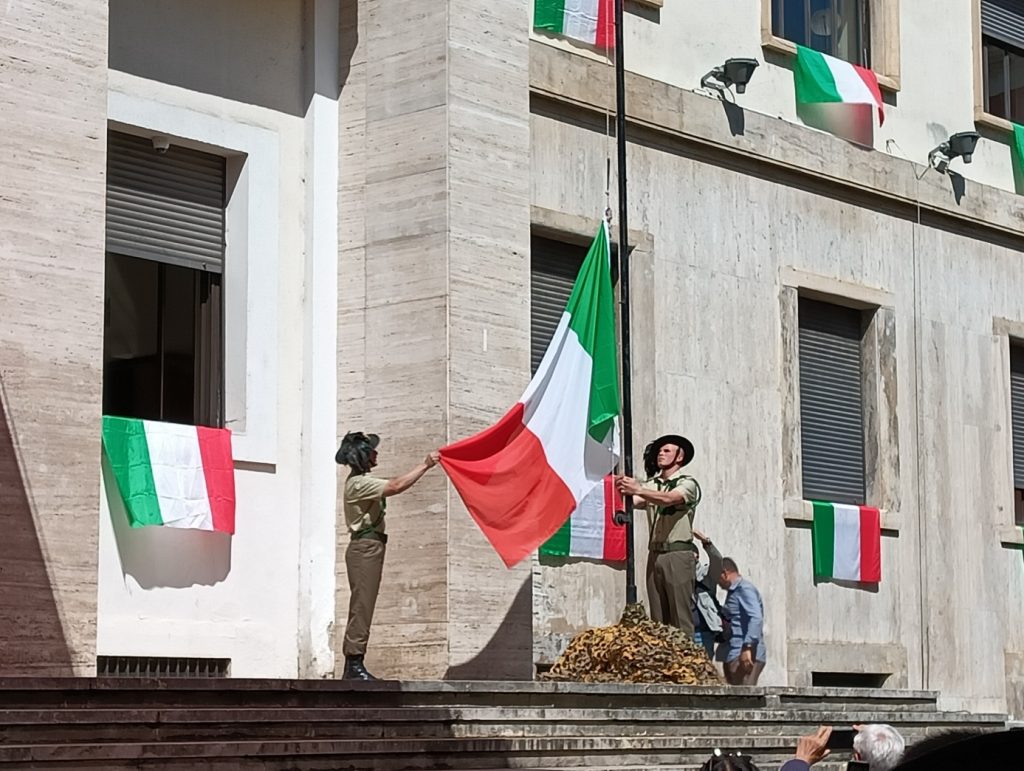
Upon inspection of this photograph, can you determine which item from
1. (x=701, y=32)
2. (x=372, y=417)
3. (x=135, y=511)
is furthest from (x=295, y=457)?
(x=701, y=32)

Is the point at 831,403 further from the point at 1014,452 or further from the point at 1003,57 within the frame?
the point at 1003,57

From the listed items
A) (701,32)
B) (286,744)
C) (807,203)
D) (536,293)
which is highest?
(701,32)

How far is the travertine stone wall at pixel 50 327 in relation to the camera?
9891mm

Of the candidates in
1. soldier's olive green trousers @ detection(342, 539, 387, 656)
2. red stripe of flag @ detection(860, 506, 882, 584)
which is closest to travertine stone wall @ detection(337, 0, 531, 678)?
soldier's olive green trousers @ detection(342, 539, 387, 656)

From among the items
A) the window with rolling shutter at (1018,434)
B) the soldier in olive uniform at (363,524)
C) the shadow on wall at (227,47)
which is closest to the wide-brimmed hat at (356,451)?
the soldier in olive uniform at (363,524)

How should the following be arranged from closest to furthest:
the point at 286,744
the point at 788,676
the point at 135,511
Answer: the point at 286,744 → the point at 135,511 → the point at 788,676

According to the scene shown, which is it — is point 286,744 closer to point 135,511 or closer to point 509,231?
point 135,511

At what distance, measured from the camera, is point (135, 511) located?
11391 millimetres

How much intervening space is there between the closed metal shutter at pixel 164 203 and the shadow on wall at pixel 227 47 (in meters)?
0.50

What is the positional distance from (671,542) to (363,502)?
286 centimetres

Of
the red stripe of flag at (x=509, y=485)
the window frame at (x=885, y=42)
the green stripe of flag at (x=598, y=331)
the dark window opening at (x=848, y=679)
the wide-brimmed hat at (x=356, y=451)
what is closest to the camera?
the wide-brimmed hat at (x=356, y=451)

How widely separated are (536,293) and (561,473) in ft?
8.96

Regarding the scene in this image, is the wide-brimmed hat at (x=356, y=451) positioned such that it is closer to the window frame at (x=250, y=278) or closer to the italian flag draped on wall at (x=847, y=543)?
the window frame at (x=250, y=278)

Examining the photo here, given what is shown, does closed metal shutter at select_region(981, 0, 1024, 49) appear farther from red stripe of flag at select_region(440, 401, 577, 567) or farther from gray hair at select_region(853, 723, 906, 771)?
gray hair at select_region(853, 723, 906, 771)
